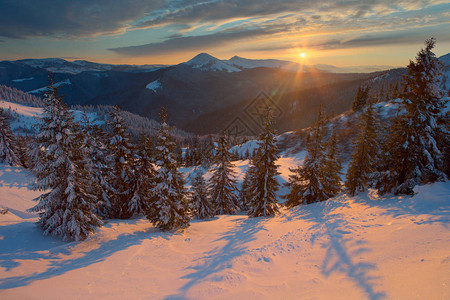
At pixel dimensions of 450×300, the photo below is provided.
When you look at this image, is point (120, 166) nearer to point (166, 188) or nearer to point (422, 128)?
point (166, 188)

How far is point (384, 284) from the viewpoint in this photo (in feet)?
23.1

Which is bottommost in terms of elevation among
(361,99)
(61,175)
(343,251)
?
(343,251)

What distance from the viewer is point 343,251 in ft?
33.6

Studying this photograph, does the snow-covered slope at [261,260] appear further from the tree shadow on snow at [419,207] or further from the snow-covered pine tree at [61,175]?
the snow-covered pine tree at [61,175]

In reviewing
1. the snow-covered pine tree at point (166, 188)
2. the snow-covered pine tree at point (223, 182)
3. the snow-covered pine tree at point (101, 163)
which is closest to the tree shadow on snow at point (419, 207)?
the snow-covered pine tree at point (166, 188)

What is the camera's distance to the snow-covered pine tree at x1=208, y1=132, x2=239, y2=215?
2766 cm

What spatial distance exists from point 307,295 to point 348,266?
268 cm

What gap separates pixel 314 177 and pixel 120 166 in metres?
20.8

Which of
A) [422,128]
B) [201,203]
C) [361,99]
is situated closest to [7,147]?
[201,203]

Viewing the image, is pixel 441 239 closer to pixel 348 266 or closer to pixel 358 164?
pixel 348 266

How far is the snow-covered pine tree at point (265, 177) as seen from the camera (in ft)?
71.4

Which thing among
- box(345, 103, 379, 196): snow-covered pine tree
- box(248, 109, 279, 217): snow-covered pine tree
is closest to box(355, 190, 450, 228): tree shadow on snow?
box(345, 103, 379, 196): snow-covered pine tree

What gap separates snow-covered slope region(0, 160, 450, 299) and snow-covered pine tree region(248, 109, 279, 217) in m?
5.24

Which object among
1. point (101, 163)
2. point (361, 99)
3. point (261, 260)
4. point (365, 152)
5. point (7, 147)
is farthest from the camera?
point (361, 99)
